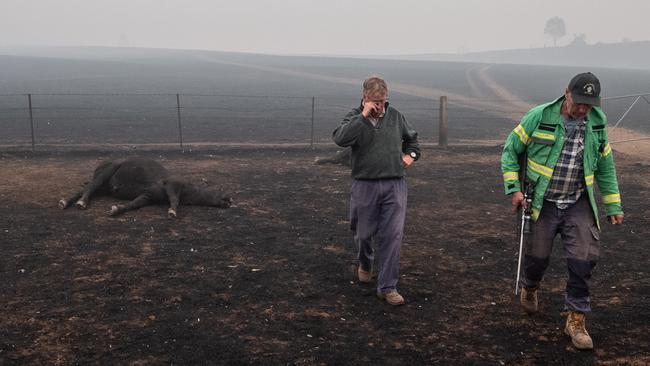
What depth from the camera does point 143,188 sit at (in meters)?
8.95

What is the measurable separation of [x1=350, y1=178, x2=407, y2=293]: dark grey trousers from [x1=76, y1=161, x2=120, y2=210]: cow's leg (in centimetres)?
484

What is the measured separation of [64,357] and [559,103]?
4197 millimetres

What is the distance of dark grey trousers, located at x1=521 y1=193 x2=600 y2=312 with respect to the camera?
477cm

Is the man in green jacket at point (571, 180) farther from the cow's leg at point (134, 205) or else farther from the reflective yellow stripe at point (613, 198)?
the cow's leg at point (134, 205)

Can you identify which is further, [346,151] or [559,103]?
[346,151]

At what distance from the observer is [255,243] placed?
7410mm

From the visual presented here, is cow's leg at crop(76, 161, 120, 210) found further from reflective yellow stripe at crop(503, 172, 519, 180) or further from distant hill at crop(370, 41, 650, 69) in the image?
distant hill at crop(370, 41, 650, 69)

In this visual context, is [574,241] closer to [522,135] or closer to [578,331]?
[578,331]

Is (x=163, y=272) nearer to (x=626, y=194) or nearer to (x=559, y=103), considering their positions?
(x=559, y=103)

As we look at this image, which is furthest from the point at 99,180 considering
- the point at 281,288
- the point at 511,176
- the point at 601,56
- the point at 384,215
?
the point at 601,56

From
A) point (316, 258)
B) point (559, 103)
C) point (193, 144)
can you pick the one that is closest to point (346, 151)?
point (193, 144)

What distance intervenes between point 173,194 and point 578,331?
5837 mm

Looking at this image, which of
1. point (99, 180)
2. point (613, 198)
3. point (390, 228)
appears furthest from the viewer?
point (99, 180)

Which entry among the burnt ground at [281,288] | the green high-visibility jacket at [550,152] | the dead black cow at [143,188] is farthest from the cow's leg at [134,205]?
the green high-visibility jacket at [550,152]
